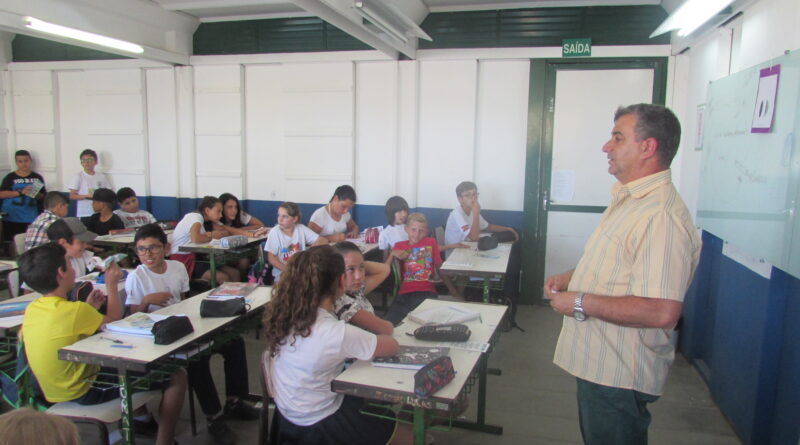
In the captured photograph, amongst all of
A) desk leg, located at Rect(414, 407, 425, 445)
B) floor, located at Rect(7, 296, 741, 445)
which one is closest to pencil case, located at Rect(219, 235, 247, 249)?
floor, located at Rect(7, 296, 741, 445)

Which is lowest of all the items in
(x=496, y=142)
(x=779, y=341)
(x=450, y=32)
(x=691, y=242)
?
(x=779, y=341)

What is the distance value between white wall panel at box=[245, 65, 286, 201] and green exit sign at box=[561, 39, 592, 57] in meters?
3.14

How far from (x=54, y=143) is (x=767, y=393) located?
8015 mm

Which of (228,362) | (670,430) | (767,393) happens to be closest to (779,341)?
(767,393)

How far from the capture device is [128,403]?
7.50 ft

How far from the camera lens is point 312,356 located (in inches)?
78.9

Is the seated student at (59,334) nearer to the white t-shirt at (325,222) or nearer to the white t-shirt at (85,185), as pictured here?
the white t-shirt at (325,222)

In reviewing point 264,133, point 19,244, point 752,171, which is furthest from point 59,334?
point 264,133

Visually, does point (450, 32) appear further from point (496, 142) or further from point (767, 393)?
point (767, 393)

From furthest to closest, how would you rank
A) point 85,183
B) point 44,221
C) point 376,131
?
point 85,183 → point 376,131 → point 44,221

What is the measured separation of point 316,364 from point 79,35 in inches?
182

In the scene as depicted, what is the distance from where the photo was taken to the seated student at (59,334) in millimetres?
2320

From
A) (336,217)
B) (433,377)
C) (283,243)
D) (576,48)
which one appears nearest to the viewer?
(433,377)

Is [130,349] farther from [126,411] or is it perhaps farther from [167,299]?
[167,299]
